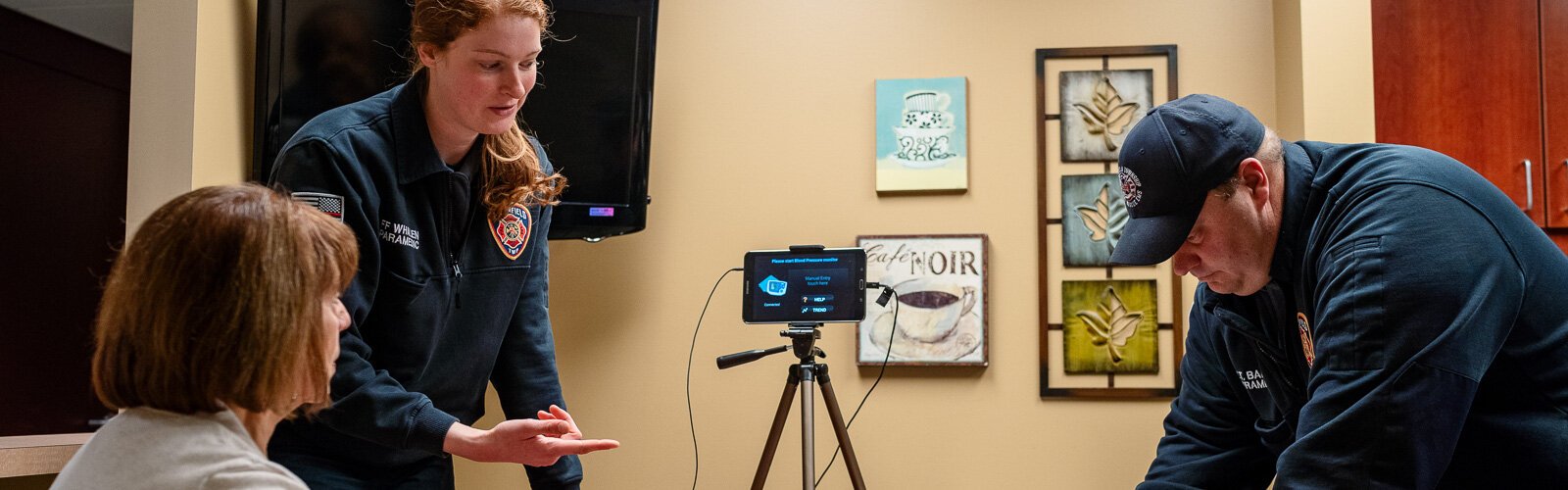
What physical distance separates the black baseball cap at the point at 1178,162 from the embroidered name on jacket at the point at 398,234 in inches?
38.5

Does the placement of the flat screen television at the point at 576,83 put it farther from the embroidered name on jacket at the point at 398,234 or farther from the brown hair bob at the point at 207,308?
the brown hair bob at the point at 207,308

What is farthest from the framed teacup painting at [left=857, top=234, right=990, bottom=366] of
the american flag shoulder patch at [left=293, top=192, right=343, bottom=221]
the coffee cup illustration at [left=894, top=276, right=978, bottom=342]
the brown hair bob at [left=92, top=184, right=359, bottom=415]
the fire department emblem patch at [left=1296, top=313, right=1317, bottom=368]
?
the brown hair bob at [left=92, top=184, right=359, bottom=415]

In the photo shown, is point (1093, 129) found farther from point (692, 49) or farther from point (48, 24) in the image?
point (48, 24)

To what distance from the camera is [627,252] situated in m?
3.45

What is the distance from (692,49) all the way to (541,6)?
1.78 m

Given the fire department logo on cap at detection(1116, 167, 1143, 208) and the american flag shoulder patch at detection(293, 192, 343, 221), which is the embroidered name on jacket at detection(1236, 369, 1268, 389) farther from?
the american flag shoulder patch at detection(293, 192, 343, 221)

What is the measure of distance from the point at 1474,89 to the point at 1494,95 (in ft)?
0.17

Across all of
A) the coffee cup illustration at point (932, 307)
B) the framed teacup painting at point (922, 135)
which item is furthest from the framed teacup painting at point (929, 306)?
the framed teacup painting at point (922, 135)

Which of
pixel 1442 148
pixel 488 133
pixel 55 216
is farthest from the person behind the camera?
pixel 55 216

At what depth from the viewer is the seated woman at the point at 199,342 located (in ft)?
2.81

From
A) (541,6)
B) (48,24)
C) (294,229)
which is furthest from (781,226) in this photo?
(48,24)

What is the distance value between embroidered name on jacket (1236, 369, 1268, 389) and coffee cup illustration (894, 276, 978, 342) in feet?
5.00

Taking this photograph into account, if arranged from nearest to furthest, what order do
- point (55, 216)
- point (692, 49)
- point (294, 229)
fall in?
point (294, 229) < point (692, 49) < point (55, 216)

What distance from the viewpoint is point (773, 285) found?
117 inches
